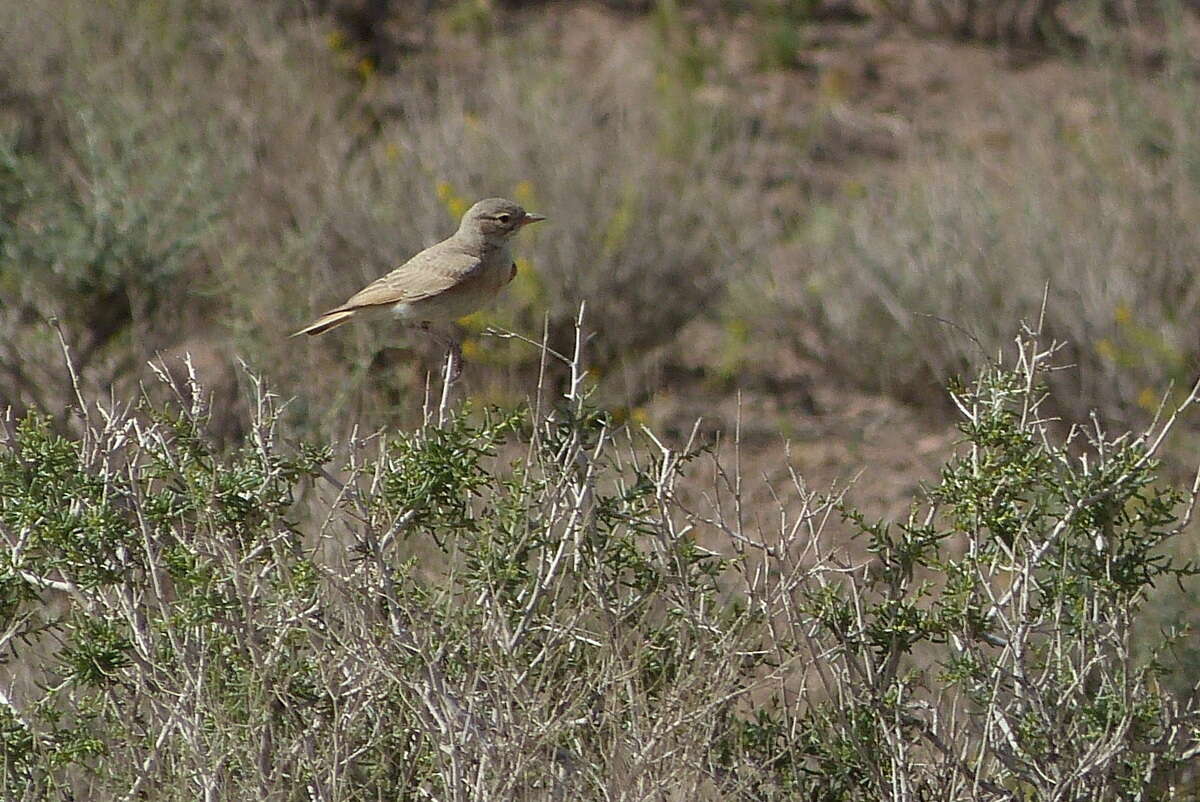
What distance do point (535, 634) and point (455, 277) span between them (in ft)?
5.76

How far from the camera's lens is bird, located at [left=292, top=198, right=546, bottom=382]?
17.5 ft

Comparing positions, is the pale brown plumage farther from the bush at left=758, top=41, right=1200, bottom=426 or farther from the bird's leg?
the bush at left=758, top=41, right=1200, bottom=426

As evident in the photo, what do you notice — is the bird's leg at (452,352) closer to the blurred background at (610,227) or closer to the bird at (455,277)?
the bird at (455,277)

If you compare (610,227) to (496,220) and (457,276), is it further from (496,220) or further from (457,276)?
(457,276)

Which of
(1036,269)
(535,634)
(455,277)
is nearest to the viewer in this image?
(535,634)

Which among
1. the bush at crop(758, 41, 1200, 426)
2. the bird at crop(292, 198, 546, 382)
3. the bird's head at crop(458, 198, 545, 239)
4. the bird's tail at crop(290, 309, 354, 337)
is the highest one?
the bird's head at crop(458, 198, 545, 239)

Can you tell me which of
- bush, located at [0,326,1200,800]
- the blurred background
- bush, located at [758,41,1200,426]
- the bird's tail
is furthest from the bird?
bush, located at [758,41,1200,426]

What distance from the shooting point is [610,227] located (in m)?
8.04

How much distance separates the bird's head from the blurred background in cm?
104

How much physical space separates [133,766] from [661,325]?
481cm

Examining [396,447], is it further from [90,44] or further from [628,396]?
[90,44]

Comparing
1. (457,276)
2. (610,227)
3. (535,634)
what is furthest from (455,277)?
(610,227)

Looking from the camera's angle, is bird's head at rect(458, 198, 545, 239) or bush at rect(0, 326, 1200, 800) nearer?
bush at rect(0, 326, 1200, 800)

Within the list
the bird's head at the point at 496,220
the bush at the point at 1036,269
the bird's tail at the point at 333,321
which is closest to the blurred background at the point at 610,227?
the bush at the point at 1036,269
